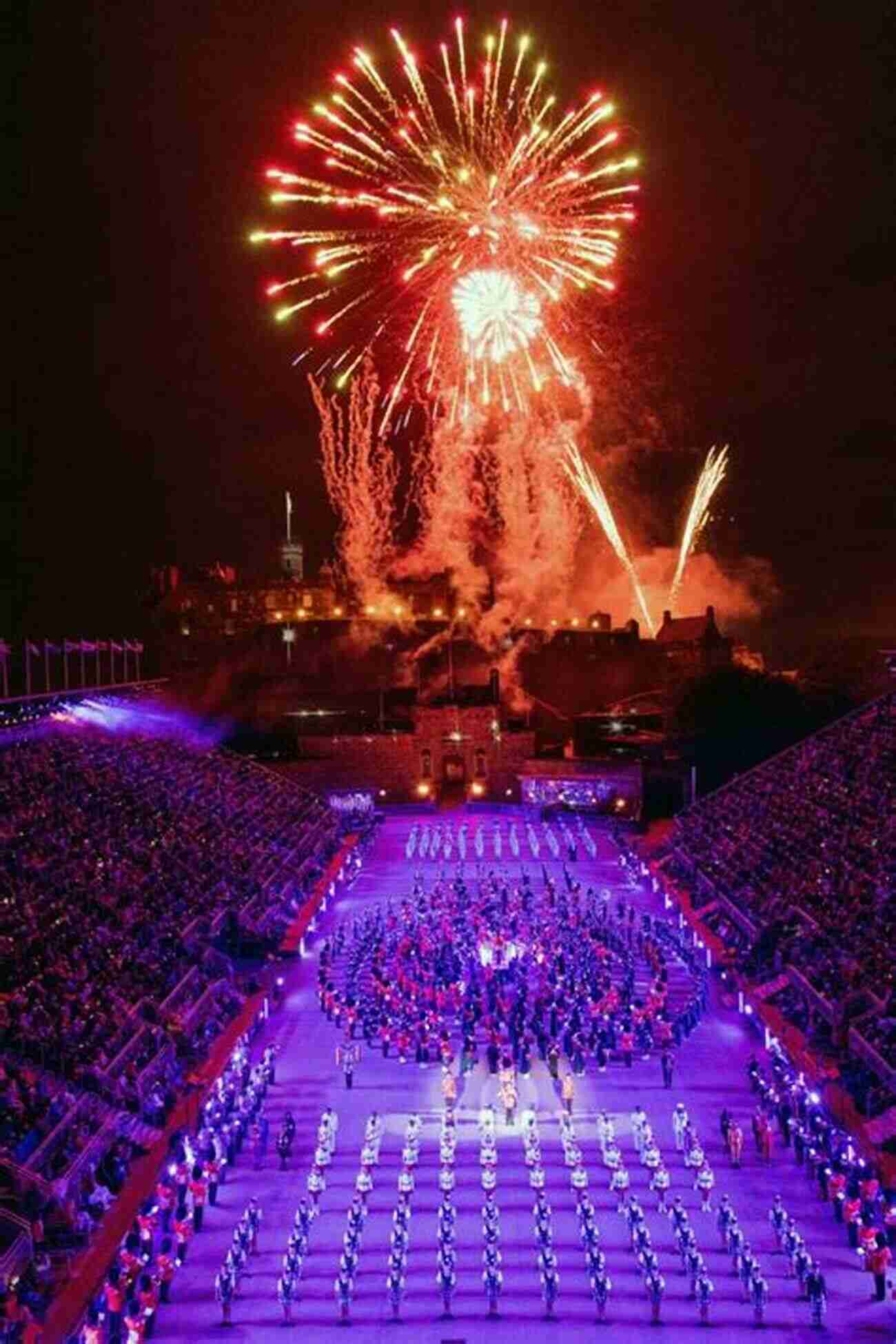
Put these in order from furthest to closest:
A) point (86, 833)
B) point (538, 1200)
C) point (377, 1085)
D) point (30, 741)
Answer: point (30, 741), point (86, 833), point (377, 1085), point (538, 1200)

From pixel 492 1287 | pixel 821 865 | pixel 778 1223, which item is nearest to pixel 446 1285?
pixel 492 1287

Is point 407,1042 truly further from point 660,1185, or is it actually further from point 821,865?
point 821,865

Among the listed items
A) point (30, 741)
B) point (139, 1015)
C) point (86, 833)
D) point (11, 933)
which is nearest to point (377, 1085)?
point (139, 1015)

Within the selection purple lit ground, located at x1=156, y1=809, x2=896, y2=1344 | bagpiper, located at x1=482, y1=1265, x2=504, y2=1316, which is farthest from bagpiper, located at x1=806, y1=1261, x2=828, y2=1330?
bagpiper, located at x1=482, y1=1265, x2=504, y2=1316

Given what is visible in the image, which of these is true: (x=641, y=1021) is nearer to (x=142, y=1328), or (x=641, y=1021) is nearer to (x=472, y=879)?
(x=142, y=1328)

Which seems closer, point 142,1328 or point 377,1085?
point 142,1328

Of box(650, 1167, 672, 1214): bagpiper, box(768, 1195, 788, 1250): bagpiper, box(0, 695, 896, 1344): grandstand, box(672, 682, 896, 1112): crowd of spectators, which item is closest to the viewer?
box(0, 695, 896, 1344): grandstand

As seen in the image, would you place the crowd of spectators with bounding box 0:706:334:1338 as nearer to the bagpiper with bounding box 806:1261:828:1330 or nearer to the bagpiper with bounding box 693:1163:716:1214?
the bagpiper with bounding box 693:1163:716:1214
